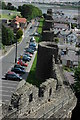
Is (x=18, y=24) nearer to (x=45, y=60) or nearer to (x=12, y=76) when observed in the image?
(x=12, y=76)

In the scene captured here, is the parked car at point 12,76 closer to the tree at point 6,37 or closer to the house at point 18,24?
the tree at point 6,37

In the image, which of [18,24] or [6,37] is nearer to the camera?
[6,37]

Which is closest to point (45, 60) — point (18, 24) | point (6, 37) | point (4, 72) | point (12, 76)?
point (12, 76)

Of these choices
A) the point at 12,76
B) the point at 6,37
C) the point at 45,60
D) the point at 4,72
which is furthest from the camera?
the point at 6,37

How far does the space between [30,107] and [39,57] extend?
1353 cm

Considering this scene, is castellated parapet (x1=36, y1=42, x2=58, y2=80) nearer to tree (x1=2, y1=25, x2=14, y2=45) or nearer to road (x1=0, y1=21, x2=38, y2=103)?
road (x1=0, y1=21, x2=38, y2=103)

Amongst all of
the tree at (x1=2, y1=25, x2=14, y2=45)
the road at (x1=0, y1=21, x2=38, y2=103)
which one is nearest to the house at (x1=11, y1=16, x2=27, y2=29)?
the road at (x1=0, y1=21, x2=38, y2=103)

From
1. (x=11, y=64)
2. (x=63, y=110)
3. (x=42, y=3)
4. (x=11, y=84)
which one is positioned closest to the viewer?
(x=63, y=110)

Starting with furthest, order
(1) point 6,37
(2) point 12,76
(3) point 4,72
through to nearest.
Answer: (1) point 6,37 < (3) point 4,72 < (2) point 12,76

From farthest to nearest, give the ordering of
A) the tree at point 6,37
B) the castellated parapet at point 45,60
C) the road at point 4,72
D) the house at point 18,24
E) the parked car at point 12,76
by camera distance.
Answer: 1. the house at point 18,24
2. the tree at point 6,37
3. the parked car at point 12,76
4. the castellated parapet at point 45,60
5. the road at point 4,72

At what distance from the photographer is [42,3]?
140 m

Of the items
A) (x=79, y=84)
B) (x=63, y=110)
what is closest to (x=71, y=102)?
(x=63, y=110)

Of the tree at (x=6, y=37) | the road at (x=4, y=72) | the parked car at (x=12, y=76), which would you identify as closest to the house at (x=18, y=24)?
the road at (x=4, y=72)

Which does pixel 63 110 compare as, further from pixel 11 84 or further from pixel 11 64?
pixel 11 64
